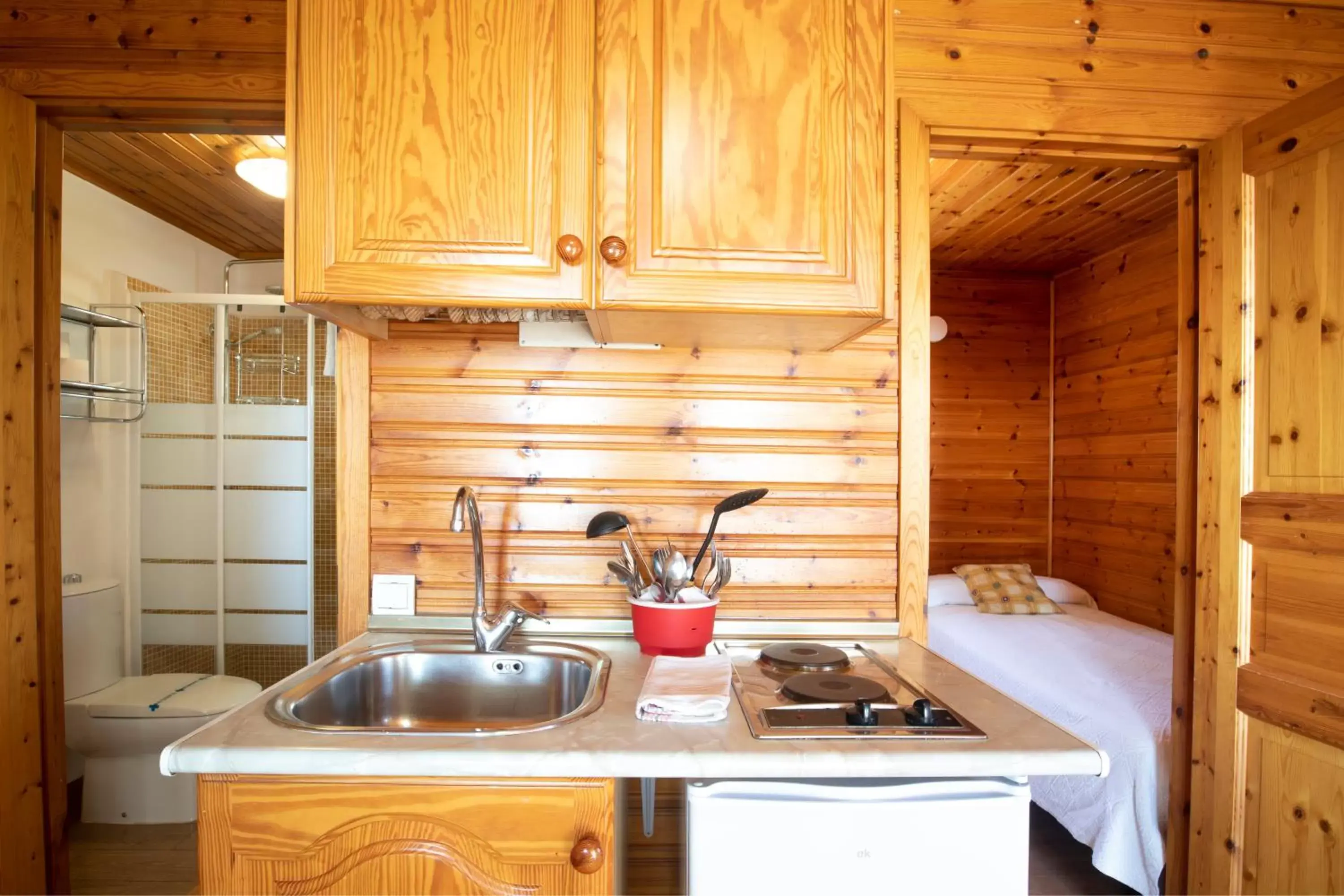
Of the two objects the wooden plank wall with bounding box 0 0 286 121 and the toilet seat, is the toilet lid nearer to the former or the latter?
the toilet seat

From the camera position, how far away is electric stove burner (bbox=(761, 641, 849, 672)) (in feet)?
4.45

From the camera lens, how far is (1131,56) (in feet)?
5.51

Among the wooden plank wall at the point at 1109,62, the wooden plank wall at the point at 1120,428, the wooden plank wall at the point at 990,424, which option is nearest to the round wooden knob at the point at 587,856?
the wooden plank wall at the point at 1109,62

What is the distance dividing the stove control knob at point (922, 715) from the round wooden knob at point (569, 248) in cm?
90

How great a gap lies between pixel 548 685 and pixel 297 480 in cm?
220

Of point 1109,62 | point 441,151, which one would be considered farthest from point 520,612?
point 1109,62

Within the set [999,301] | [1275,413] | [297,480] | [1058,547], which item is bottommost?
[1058,547]

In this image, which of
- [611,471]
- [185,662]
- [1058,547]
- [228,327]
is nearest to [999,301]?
[1058,547]

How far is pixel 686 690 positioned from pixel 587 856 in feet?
0.92

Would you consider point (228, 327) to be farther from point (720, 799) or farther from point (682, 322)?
point (720, 799)

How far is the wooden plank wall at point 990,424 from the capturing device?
13.8ft

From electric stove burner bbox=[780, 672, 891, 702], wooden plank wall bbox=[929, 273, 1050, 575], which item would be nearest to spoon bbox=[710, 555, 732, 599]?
electric stove burner bbox=[780, 672, 891, 702]

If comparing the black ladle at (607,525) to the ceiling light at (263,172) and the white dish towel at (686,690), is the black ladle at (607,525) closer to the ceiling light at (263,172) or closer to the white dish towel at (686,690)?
the white dish towel at (686,690)

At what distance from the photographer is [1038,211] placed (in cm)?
329
